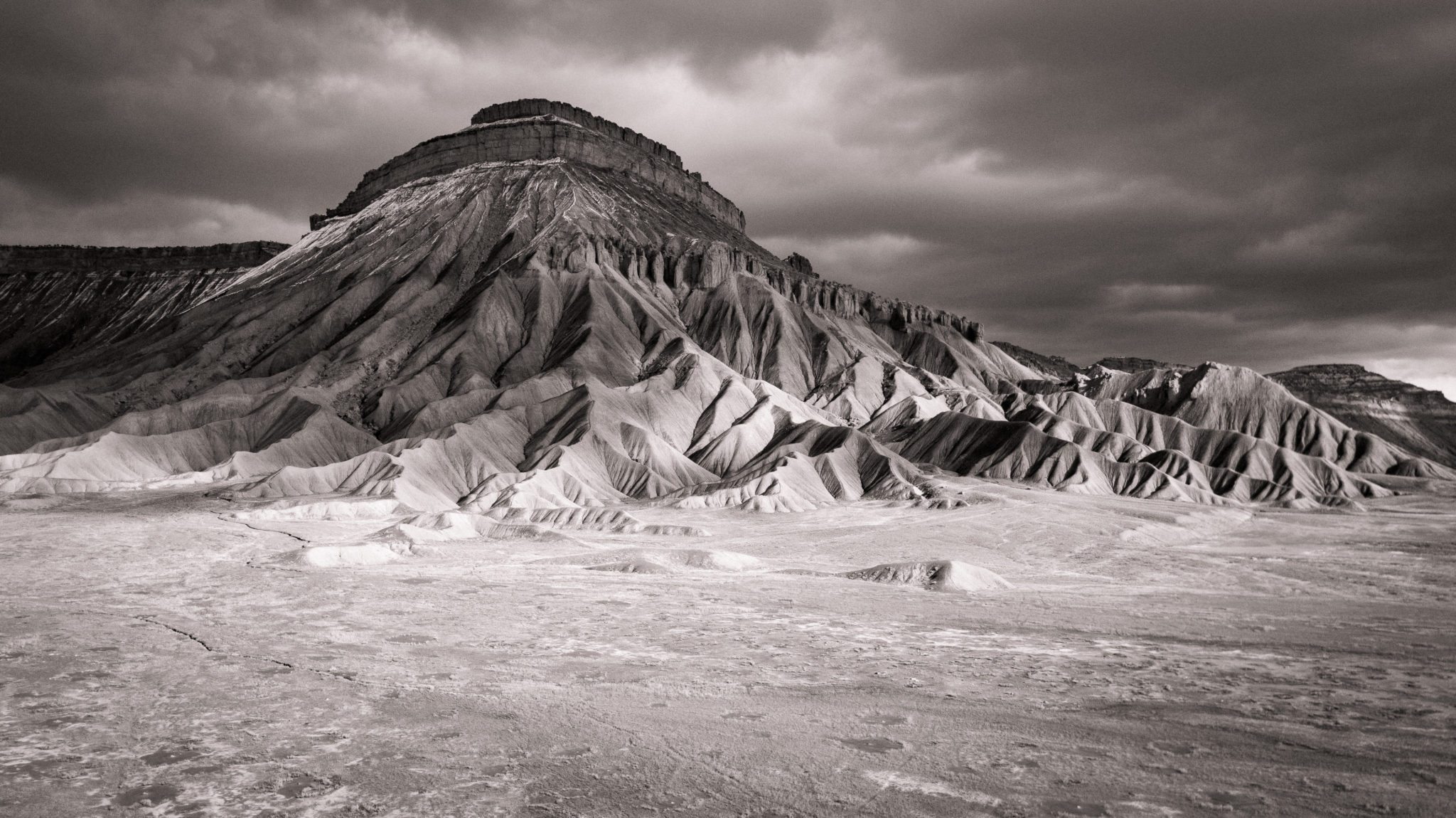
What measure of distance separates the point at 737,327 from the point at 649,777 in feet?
531

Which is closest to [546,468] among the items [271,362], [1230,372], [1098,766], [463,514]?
[463,514]

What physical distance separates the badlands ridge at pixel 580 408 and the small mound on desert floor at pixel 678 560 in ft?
5.84

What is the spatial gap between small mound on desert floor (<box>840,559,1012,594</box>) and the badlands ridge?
13.7 metres

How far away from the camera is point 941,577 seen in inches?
1793

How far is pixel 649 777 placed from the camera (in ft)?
53.2

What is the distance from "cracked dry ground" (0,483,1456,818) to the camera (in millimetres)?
15375

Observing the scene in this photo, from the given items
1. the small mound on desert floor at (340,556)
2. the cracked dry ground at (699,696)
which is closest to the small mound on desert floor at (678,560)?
the cracked dry ground at (699,696)

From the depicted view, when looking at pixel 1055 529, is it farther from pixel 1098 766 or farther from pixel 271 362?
pixel 271 362

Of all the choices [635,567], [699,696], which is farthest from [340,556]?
[699,696]

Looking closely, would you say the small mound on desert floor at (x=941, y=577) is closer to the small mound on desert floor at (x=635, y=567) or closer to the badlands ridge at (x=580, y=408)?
the small mound on desert floor at (x=635, y=567)

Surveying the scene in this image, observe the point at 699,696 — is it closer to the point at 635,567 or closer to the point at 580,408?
the point at 635,567

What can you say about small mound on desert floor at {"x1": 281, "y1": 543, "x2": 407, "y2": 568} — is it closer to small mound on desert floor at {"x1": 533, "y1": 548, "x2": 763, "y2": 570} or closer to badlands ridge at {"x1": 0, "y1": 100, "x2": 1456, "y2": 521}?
small mound on desert floor at {"x1": 533, "y1": 548, "x2": 763, "y2": 570}

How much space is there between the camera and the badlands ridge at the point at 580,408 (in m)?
102

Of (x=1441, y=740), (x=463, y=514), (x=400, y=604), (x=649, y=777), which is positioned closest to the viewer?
(x=649, y=777)
